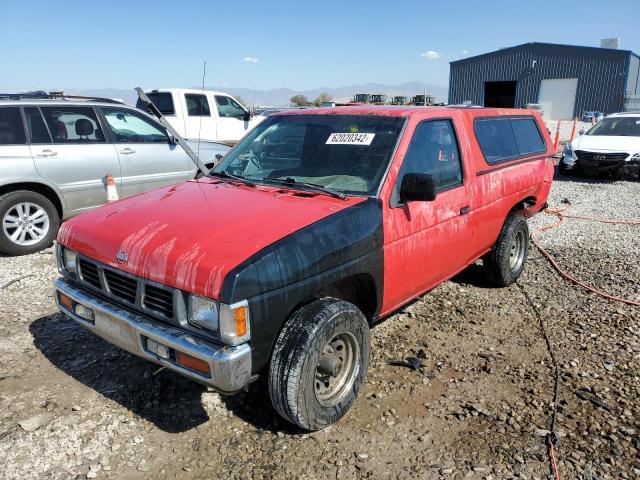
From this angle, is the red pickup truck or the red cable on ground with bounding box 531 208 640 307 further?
the red cable on ground with bounding box 531 208 640 307

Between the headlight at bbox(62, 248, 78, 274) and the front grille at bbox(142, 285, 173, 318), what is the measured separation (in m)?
0.74

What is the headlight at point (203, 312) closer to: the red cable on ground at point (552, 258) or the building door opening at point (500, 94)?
the red cable on ground at point (552, 258)

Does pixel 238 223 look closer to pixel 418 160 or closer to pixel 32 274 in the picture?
pixel 418 160

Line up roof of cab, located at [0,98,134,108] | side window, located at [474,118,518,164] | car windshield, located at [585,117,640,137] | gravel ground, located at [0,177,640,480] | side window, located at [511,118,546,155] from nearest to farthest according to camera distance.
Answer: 1. gravel ground, located at [0,177,640,480]
2. side window, located at [474,118,518,164]
3. side window, located at [511,118,546,155]
4. roof of cab, located at [0,98,134,108]
5. car windshield, located at [585,117,640,137]

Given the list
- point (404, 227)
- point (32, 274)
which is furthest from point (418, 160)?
point (32, 274)

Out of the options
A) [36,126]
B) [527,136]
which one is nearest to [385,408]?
[527,136]

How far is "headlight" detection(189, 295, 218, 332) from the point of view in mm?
2355

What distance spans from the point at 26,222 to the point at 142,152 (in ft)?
5.79

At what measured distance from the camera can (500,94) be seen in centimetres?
3841

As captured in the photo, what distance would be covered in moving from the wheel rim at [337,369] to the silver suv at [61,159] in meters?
4.77

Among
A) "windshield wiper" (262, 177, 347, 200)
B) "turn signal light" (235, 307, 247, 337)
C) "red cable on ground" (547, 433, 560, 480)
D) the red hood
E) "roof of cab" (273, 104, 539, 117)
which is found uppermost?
"roof of cab" (273, 104, 539, 117)

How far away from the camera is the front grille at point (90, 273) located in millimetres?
2902

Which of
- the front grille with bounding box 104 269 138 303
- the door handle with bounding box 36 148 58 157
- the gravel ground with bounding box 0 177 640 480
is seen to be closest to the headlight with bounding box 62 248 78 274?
the front grille with bounding box 104 269 138 303

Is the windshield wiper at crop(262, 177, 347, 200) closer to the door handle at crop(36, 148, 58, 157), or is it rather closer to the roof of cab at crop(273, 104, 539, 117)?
the roof of cab at crop(273, 104, 539, 117)
